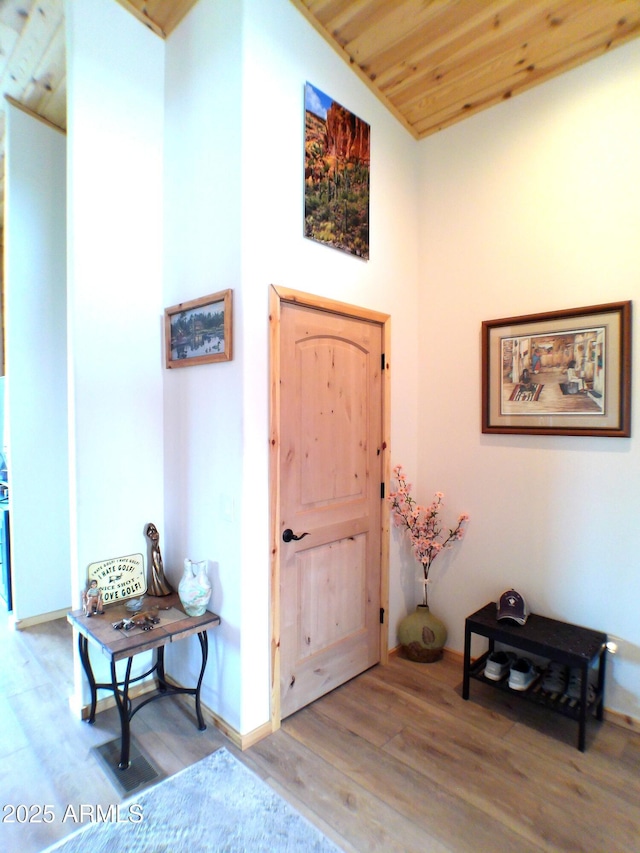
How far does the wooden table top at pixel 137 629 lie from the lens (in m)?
1.89

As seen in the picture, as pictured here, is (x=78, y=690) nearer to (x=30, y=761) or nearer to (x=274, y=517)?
(x=30, y=761)

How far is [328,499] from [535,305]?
164 cm

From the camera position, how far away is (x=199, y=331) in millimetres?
2246

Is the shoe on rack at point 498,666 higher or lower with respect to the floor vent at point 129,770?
higher

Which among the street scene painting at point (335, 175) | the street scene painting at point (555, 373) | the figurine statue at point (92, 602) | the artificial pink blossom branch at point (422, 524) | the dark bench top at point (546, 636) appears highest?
the street scene painting at point (335, 175)

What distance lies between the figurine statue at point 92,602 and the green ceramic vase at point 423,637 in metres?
1.82

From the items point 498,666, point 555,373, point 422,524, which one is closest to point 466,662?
point 498,666

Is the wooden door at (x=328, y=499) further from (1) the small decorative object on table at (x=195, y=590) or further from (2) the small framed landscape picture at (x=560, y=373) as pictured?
(2) the small framed landscape picture at (x=560, y=373)

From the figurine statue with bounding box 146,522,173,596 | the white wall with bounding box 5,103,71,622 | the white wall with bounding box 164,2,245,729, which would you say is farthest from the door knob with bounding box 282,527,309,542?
the white wall with bounding box 5,103,71,622

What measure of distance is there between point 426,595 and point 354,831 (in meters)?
1.52

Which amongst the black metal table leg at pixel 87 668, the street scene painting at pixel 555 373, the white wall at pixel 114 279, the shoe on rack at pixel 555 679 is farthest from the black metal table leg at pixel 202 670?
the street scene painting at pixel 555 373

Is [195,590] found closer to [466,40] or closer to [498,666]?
[498,666]

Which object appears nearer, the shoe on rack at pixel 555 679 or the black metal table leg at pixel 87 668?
the black metal table leg at pixel 87 668

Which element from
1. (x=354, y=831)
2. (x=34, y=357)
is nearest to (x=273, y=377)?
(x=354, y=831)
